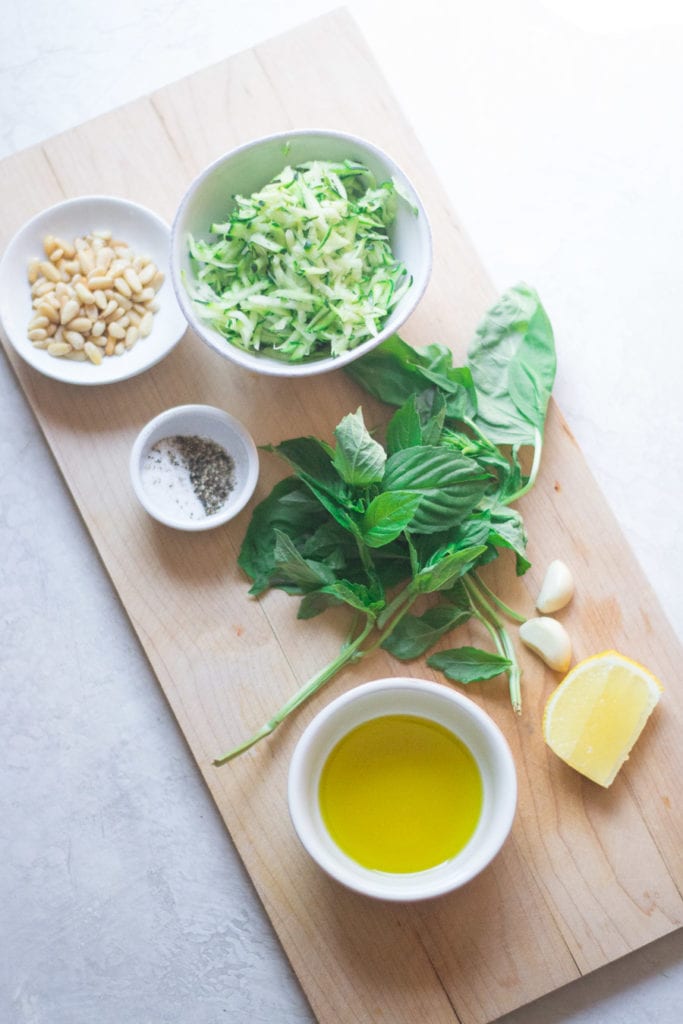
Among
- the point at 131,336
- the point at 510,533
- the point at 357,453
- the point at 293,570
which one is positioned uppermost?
the point at 131,336

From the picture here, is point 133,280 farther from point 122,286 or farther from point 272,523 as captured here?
point 272,523

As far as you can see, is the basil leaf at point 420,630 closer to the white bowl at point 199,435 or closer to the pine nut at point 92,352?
the white bowl at point 199,435

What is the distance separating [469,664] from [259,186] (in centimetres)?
79

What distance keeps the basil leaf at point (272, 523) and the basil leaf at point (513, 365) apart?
0.97 ft

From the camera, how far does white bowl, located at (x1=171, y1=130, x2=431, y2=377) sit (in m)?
1.39

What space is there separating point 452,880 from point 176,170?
45.6 inches

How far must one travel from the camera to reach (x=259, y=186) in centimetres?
148

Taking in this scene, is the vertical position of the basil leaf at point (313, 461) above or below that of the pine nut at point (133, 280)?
below

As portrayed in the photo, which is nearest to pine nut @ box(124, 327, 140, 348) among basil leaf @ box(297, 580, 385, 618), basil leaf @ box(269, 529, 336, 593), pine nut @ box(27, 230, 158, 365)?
pine nut @ box(27, 230, 158, 365)

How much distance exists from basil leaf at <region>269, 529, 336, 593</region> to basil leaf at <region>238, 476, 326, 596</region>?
16 millimetres

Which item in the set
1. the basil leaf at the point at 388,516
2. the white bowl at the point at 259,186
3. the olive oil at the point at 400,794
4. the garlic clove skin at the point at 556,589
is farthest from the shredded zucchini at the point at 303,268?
the olive oil at the point at 400,794

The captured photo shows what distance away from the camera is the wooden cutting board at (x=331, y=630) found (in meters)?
1.43

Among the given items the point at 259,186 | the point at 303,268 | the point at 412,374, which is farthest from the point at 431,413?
the point at 259,186

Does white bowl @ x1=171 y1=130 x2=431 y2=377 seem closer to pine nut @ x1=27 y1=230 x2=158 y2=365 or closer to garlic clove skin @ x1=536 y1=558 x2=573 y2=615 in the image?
pine nut @ x1=27 y1=230 x2=158 y2=365
